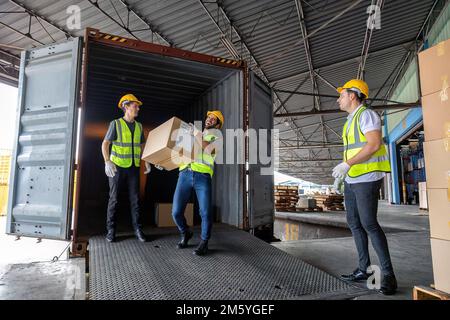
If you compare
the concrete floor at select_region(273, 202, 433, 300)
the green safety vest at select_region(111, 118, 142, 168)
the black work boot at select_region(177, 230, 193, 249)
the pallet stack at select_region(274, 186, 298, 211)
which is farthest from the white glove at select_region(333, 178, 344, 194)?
the pallet stack at select_region(274, 186, 298, 211)

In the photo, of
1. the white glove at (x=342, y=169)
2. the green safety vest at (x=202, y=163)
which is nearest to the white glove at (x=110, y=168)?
the green safety vest at (x=202, y=163)

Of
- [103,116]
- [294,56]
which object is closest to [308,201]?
[294,56]

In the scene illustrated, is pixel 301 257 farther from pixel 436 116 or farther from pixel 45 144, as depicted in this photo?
pixel 45 144

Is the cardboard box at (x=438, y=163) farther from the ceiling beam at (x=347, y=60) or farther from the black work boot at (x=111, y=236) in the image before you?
the ceiling beam at (x=347, y=60)

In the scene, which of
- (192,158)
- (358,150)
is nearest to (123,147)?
(192,158)

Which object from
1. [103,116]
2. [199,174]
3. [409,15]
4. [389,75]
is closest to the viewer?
[199,174]

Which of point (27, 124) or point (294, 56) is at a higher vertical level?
point (294, 56)

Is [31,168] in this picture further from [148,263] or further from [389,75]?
[389,75]

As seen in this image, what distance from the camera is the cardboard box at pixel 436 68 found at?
87.9 inches

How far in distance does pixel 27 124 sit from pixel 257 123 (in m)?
3.29

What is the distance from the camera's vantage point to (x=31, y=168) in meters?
3.57

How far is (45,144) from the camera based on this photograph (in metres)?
3.54

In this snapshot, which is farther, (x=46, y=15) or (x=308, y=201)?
(x=308, y=201)

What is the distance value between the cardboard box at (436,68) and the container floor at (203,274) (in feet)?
5.80
